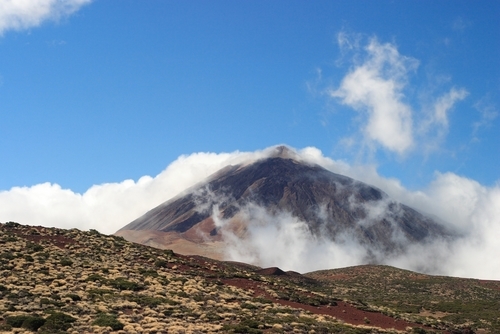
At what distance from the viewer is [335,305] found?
141 ft

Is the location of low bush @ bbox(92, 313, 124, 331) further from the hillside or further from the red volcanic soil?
the red volcanic soil

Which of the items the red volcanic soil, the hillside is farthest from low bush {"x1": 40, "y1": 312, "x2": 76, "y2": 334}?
the red volcanic soil

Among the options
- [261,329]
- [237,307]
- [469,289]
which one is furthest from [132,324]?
[469,289]

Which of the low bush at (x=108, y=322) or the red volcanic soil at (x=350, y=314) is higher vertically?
the red volcanic soil at (x=350, y=314)

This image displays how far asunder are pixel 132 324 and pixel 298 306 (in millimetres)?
16743

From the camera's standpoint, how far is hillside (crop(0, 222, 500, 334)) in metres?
26.7

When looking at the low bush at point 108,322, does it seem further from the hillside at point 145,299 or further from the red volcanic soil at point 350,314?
the red volcanic soil at point 350,314

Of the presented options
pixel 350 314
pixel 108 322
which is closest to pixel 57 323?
pixel 108 322

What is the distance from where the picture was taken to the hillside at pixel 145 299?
26703mm

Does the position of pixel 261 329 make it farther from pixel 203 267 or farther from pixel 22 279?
pixel 203 267

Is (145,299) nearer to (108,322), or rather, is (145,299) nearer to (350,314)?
(108,322)

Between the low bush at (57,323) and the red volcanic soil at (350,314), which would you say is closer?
the low bush at (57,323)

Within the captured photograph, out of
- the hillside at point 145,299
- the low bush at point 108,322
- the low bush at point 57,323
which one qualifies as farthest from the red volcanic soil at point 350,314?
the low bush at point 57,323

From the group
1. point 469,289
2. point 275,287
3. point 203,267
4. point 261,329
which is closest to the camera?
point 261,329
